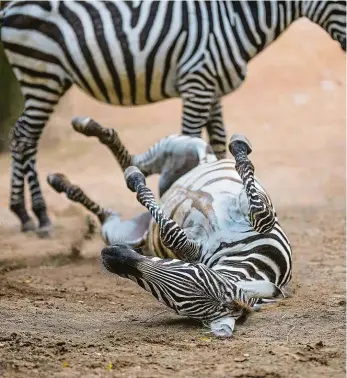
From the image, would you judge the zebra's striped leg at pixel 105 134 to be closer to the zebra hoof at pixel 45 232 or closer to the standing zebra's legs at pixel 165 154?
the standing zebra's legs at pixel 165 154

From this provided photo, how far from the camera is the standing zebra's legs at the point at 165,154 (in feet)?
17.1

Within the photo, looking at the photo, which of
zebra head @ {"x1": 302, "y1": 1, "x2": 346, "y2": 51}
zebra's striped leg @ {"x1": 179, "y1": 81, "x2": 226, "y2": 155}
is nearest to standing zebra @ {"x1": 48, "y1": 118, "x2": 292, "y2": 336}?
zebra's striped leg @ {"x1": 179, "y1": 81, "x2": 226, "y2": 155}

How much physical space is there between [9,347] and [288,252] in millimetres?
1585

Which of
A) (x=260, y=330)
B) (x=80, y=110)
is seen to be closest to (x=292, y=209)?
(x=260, y=330)

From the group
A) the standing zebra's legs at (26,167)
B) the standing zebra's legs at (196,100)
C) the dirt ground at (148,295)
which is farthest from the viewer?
the standing zebra's legs at (26,167)

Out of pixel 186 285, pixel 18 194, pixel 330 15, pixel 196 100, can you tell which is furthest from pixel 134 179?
pixel 330 15

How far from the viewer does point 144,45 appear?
20.6ft

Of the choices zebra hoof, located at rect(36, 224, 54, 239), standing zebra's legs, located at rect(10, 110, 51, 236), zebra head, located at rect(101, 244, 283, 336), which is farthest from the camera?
zebra hoof, located at rect(36, 224, 54, 239)

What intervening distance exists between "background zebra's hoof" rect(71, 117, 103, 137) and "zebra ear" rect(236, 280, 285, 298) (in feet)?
7.36

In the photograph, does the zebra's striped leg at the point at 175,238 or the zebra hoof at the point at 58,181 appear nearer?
the zebra's striped leg at the point at 175,238

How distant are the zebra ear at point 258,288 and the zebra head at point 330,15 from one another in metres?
3.36

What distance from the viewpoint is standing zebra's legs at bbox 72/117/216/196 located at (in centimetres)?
521

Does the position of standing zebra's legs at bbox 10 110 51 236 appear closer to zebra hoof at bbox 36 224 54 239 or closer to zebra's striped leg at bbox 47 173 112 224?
zebra hoof at bbox 36 224 54 239

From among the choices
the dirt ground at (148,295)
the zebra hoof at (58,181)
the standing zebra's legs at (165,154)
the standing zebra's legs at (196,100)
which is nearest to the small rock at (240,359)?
the dirt ground at (148,295)
